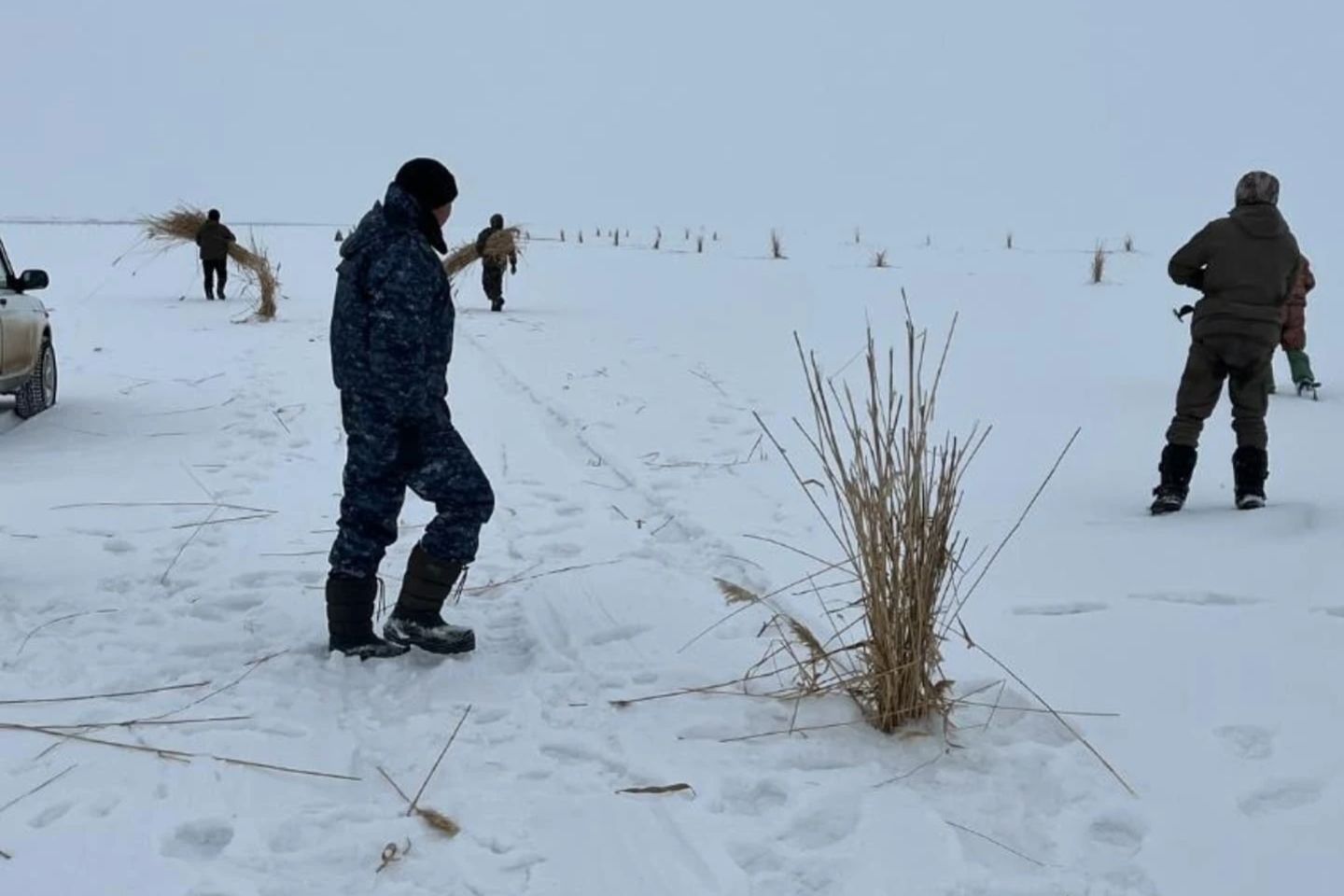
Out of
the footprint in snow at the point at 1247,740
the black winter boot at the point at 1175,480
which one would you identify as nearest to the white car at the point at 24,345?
the black winter boot at the point at 1175,480

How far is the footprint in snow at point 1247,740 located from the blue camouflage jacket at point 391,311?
2.19 meters

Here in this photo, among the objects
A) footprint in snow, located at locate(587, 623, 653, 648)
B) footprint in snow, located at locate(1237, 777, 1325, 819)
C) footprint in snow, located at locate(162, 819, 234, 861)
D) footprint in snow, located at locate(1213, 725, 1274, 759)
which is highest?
footprint in snow, located at locate(1213, 725, 1274, 759)

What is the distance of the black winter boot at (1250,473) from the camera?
5.00 m

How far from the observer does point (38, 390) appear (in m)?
7.84

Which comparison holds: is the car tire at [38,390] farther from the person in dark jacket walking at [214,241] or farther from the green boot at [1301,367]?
the person in dark jacket walking at [214,241]

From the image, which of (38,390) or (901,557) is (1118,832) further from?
(38,390)

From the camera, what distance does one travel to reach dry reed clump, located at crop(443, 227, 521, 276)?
568 inches

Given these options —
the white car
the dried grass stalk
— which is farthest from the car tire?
the dried grass stalk

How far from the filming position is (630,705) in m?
3.28

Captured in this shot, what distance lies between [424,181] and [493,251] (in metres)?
11.2

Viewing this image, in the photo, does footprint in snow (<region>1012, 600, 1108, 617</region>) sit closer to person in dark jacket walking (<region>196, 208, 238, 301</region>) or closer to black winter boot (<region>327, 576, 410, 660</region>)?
black winter boot (<region>327, 576, 410, 660</region>)

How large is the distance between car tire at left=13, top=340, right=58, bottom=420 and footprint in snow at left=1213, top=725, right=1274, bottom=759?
23.6 ft

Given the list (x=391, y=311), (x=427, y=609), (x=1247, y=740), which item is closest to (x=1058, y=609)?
→ (x=1247, y=740)

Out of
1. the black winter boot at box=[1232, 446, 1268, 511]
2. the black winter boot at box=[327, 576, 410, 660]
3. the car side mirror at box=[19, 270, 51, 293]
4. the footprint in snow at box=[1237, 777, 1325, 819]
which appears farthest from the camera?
the car side mirror at box=[19, 270, 51, 293]
